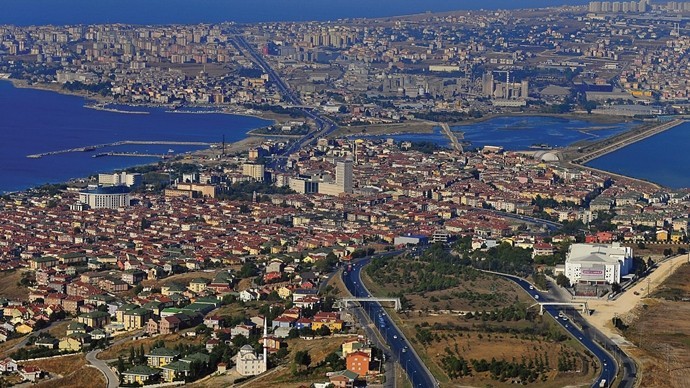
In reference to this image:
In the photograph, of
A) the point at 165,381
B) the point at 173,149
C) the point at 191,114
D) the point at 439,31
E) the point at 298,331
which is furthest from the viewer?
the point at 439,31

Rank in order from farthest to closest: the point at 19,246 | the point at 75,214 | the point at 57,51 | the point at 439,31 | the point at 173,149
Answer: the point at 439,31 < the point at 57,51 < the point at 173,149 < the point at 75,214 < the point at 19,246

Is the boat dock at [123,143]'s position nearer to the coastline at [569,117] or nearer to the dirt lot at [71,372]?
the coastline at [569,117]

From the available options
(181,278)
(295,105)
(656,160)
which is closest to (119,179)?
(181,278)

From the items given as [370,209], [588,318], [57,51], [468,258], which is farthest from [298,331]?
[57,51]

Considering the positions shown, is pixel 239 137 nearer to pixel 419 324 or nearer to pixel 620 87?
pixel 620 87

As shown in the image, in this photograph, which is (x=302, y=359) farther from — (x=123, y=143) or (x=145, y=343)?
(x=123, y=143)

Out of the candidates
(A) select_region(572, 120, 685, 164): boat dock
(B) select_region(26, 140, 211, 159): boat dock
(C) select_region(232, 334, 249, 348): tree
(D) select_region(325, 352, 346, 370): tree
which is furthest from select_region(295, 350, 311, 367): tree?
(B) select_region(26, 140, 211, 159): boat dock
